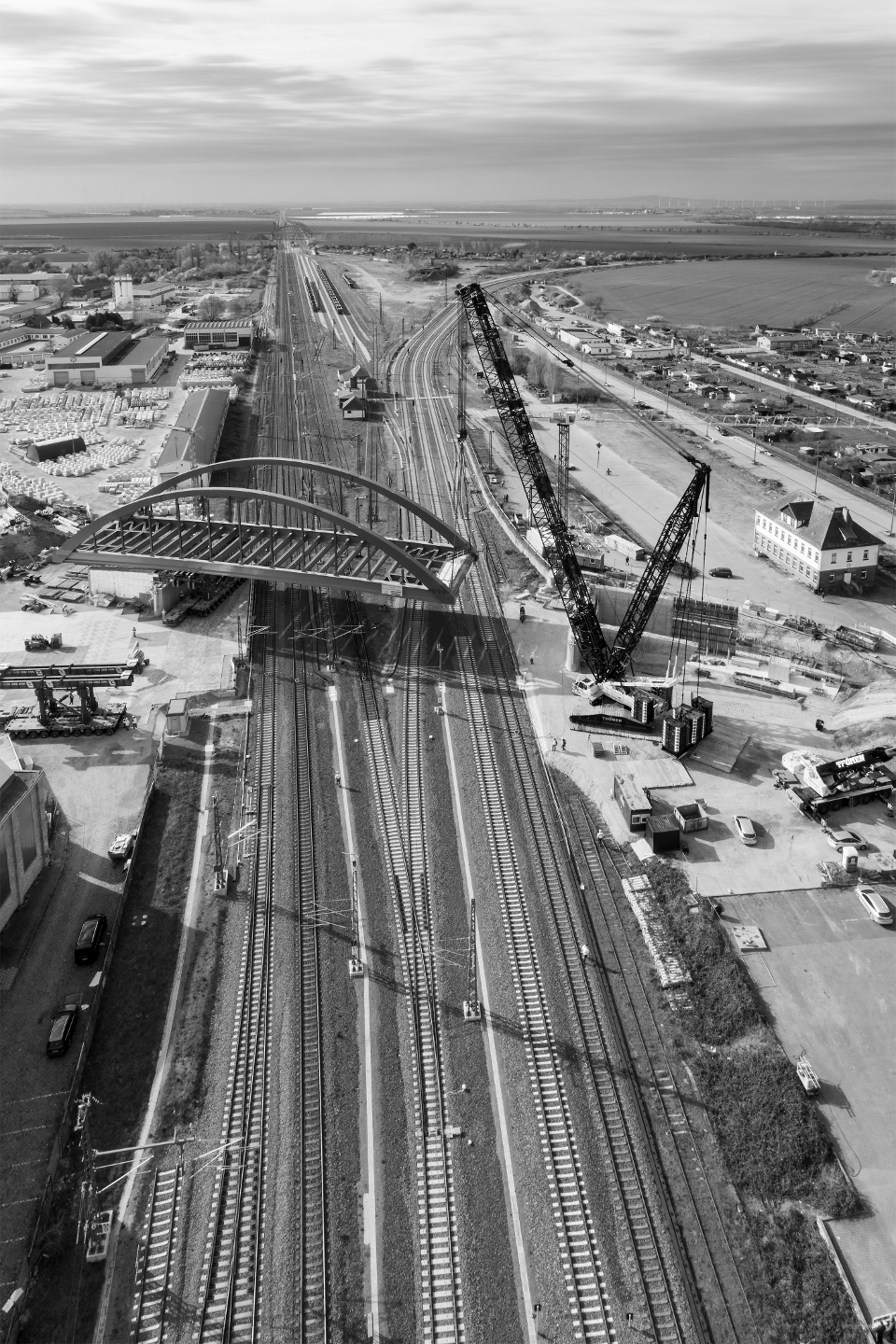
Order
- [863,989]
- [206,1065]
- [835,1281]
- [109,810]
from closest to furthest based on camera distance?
[835,1281] < [206,1065] < [863,989] < [109,810]

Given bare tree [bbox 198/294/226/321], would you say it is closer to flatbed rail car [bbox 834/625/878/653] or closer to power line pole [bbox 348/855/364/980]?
flatbed rail car [bbox 834/625/878/653]

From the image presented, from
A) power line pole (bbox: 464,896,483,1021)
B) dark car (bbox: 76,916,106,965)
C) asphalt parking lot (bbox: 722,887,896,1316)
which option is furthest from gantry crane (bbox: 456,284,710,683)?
dark car (bbox: 76,916,106,965)

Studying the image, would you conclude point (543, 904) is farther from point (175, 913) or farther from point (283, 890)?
point (175, 913)

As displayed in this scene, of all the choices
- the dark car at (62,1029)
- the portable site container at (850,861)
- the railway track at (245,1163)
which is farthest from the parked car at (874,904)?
the dark car at (62,1029)

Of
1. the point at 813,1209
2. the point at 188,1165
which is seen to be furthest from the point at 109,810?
the point at 813,1209

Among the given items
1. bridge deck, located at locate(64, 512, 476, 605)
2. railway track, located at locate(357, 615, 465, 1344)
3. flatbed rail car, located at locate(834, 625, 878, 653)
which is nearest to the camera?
railway track, located at locate(357, 615, 465, 1344)
